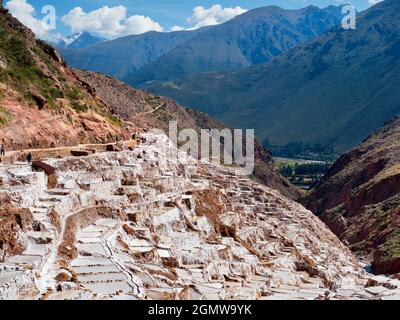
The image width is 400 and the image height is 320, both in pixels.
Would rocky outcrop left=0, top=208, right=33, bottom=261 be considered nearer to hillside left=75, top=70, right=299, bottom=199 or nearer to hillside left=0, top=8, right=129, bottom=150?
hillside left=0, top=8, right=129, bottom=150

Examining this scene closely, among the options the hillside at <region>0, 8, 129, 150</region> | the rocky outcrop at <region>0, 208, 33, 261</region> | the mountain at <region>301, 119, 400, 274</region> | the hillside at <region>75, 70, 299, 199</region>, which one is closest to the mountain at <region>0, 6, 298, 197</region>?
the hillside at <region>0, 8, 129, 150</region>

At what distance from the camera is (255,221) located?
5922 centimetres

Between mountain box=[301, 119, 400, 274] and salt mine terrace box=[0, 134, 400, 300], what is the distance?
1657 cm

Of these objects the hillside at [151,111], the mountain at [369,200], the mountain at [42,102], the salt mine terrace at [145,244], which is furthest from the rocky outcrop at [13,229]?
the hillside at [151,111]

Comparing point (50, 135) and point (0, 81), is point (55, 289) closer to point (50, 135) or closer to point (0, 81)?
point (50, 135)

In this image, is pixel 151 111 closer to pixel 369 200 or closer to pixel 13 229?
pixel 369 200

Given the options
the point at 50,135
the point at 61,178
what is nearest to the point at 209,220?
the point at 61,178

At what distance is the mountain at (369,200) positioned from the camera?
Answer: 77.6 meters

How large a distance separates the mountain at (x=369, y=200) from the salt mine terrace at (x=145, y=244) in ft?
54.4

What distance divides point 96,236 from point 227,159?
94.1 meters

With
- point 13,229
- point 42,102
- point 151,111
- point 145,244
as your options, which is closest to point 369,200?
point 151,111

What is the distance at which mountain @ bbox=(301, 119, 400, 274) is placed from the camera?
7756 cm
